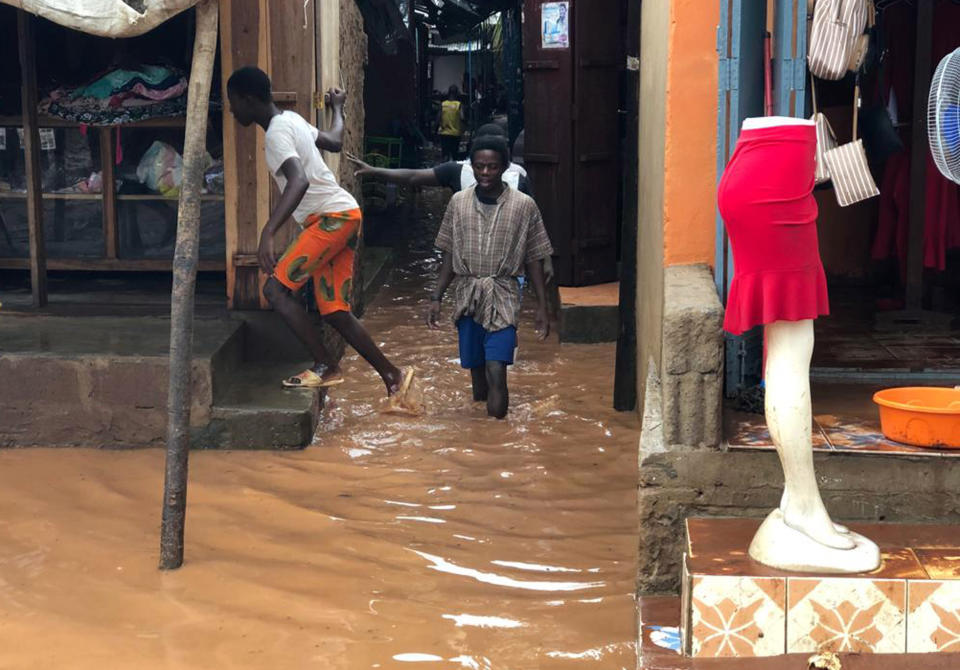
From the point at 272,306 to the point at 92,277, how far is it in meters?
2.53

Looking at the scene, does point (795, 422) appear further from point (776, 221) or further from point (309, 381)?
point (309, 381)

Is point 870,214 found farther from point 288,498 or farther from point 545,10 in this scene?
point 288,498

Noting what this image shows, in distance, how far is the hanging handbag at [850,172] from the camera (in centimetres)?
462

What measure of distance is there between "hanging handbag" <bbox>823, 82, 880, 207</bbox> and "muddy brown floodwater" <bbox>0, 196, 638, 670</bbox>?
5.51 feet

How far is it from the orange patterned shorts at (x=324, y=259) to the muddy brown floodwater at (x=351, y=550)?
72cm

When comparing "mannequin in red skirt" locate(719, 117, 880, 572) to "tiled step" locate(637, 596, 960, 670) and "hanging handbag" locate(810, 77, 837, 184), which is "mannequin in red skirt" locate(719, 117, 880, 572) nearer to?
"tiled step" locate(637, 596, 960, 670)

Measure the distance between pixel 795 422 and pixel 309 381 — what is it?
12.4 ft

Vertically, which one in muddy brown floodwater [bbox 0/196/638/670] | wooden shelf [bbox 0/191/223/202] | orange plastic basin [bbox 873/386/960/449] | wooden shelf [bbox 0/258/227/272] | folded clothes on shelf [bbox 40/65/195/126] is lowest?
muddy brown floodwater [bbox 0/196/638/670]

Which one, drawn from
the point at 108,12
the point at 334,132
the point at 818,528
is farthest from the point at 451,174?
the point at 818,528

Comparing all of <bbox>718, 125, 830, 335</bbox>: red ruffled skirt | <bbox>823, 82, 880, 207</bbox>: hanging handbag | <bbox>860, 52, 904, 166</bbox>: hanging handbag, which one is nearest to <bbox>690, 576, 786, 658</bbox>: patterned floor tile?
<bbox>718, 125, 830, 335</bbox>: red ruffled skirt

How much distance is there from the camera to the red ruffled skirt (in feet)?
11.7

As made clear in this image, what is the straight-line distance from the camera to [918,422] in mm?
4195

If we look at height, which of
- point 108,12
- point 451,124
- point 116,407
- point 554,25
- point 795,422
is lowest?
point 116,407

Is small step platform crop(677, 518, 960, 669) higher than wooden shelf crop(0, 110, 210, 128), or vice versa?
wooden shelf crop(0, 110, 210, 128)
